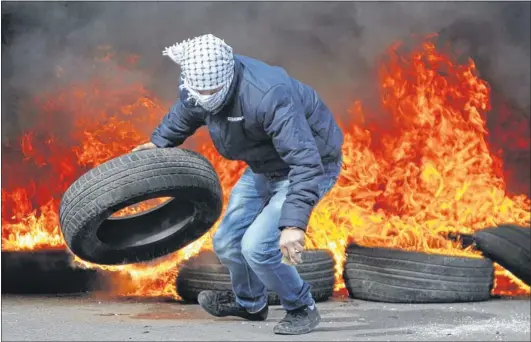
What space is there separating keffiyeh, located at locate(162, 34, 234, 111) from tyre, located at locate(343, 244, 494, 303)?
2.99m

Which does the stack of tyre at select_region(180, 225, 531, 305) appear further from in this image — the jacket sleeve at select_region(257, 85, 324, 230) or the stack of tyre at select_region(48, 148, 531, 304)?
the jacket sleeve at select_region(257, 85, 324, 230)

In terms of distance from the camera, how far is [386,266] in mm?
7648

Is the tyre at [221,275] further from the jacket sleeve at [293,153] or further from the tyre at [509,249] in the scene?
the jacket sleeve at [293,153]

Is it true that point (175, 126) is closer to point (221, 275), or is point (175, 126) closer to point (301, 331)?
point (301, 331)

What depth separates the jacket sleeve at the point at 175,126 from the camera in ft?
19.4

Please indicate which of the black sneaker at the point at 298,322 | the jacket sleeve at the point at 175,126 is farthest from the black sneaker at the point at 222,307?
the jacket sleeve at the point at 175,126

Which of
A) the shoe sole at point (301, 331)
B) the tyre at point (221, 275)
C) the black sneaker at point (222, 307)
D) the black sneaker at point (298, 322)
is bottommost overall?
the shoe sole at point (301, 331)

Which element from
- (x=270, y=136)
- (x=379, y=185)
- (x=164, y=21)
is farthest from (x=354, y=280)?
(x=164, y=21)

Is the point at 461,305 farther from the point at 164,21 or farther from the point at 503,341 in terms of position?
the point at 164,21

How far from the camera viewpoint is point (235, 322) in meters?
6.29

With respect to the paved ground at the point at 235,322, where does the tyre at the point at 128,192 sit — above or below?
above

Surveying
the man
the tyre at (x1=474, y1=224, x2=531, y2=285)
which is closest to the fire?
the tyre at (x1=474, y1=224, x2=531, y2=285)

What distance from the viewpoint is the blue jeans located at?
18.4ft

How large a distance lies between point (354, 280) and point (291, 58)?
9.64ft
